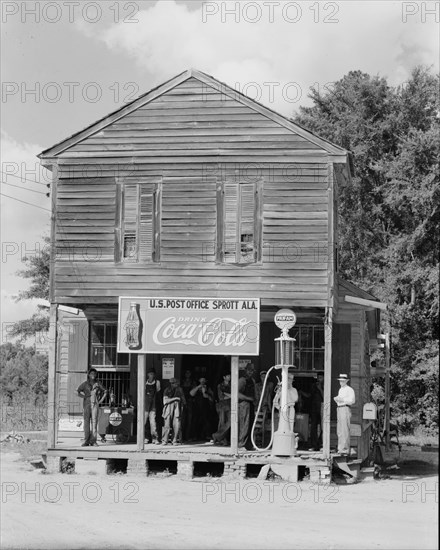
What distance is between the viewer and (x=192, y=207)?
2061cm

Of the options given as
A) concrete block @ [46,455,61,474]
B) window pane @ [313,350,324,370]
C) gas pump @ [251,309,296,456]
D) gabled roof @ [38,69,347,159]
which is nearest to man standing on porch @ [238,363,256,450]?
gas pump @ [251,309,296,456]

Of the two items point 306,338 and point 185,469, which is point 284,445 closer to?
point 185,469

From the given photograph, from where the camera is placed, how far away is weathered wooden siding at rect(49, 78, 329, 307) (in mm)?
20172

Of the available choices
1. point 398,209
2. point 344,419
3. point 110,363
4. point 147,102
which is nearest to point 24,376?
point 398,209

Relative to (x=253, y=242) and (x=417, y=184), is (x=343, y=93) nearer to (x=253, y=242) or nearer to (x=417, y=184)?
(x=417, y=184)

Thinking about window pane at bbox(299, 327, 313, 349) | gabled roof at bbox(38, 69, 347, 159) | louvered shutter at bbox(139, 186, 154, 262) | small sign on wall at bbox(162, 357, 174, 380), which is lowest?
small sign on wall at bbox(162, 357, 174, 380)

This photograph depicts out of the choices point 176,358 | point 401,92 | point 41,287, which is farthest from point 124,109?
point 41,287

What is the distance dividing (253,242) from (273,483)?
507cm

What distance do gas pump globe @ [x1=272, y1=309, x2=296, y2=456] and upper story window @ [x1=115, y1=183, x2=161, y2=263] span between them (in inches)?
125

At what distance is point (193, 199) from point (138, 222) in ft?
4.31

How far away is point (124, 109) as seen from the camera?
21031mm

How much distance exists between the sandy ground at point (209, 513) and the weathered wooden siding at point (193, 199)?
4047mm

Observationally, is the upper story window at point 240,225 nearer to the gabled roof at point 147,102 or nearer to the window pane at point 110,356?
the gabled roof at point 147,102

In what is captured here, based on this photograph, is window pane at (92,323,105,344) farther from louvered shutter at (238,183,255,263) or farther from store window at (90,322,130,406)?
louvered shutter at (238,183,255,263)
